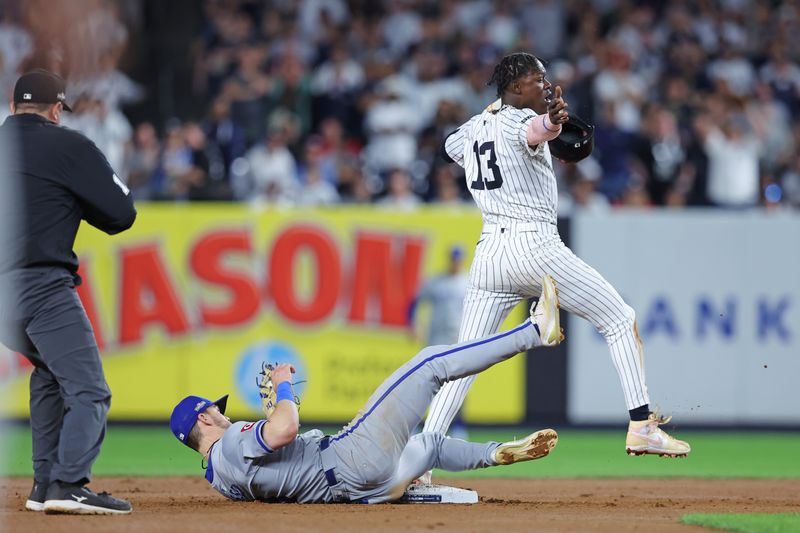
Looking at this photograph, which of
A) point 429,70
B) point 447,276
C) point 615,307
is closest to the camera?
point 615,307

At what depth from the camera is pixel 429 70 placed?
16672 millimetres

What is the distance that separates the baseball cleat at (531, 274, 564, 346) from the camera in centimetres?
707

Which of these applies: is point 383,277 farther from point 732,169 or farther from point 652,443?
point 652,443

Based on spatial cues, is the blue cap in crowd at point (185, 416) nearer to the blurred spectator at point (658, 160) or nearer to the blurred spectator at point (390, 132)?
the blurred spectator at point (390, 132)

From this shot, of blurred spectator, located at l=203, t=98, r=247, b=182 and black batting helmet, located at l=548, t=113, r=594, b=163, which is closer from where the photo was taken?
black batting helmet, located at l=548, t=113, r=594, b=163

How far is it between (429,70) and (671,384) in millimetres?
5265

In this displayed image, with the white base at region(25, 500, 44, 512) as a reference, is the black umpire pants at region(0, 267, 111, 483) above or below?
above

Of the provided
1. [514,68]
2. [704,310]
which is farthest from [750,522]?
[704,310]

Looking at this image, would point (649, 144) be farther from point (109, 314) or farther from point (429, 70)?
point (109, 314)

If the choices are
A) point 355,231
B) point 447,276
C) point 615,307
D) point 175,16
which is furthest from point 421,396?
point 175,16

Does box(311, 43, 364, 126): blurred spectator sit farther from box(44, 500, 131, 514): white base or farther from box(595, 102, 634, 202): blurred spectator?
box(44, 500, 131, 514): white base

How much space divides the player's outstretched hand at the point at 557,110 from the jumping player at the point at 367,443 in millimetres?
923

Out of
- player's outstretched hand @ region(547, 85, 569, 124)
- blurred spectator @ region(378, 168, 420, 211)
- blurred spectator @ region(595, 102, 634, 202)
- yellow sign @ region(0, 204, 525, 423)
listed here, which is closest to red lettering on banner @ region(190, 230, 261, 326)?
yellow sign @ region(0, 204, 525, 423)

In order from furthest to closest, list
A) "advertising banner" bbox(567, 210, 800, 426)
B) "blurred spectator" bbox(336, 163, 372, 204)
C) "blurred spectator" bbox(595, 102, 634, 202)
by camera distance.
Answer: "blurred spectator" bbox(595, 102, 634, 202) < "blurred spectator" bbox(336, 163, 372, 204) < "advertising banner" bbox(567, 210, 800, 426)
